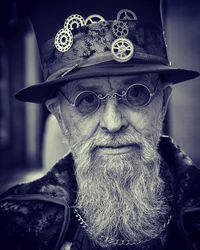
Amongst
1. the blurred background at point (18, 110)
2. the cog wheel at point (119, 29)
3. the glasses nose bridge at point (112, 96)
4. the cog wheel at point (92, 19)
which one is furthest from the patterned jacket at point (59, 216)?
the blurred background at point (18, 110)

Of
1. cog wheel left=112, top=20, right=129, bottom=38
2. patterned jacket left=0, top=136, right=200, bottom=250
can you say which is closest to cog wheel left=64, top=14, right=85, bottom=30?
cog wheel left=112, top=20, right=129, bottom=38

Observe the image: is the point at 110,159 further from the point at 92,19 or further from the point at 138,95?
the point at 92,19

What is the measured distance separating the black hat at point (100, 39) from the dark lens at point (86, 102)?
185 millimetres

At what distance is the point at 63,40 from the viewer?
2.43 m

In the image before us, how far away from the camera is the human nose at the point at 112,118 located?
2.29m

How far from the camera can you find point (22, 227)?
2459 millimetres

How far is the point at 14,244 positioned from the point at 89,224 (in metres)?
0.52

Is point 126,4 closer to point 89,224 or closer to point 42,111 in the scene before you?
point 89,224

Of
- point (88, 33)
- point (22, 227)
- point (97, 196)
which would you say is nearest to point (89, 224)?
point (97, 196)

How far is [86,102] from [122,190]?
631 millimetres

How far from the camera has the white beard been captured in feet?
7.87

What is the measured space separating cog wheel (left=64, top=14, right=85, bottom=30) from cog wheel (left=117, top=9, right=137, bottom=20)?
239 millimetres

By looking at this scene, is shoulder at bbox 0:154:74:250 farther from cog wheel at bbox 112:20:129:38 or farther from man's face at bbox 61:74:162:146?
cog wheel at bbox 112:20:129:38

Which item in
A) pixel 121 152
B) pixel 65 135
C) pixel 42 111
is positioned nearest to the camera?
pixel 121 152
